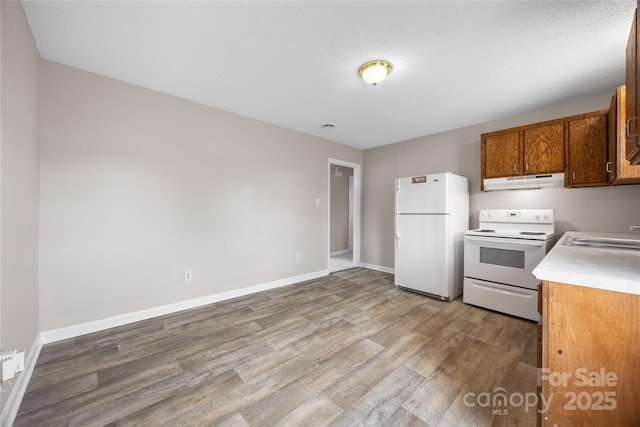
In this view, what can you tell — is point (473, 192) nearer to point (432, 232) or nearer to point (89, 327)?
point (432, 232)

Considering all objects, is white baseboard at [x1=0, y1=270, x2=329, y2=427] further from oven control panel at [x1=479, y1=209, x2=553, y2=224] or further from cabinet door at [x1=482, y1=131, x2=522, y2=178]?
cabinet door at [x1=482, y1=131, x2=522, y2=178]

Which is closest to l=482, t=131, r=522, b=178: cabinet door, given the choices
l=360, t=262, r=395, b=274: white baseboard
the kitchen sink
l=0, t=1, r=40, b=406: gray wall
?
the kitchen sink

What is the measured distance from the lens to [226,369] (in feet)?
5.85

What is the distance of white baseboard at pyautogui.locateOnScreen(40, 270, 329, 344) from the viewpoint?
2.14 metres

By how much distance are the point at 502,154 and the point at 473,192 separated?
706 millimetres

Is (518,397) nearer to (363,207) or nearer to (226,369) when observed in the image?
(226,369)

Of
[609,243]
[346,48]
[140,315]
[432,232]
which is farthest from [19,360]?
[609,243]

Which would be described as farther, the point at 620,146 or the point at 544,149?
the point at 544,149

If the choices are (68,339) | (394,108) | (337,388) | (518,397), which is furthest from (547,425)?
(68,339)

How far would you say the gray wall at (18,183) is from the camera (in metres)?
1.31

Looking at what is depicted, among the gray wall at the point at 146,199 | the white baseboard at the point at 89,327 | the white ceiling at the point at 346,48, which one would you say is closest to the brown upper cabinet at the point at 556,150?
the white ceiling at the point at 346,48

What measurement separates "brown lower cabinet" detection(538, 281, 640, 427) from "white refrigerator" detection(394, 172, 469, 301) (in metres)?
2.23

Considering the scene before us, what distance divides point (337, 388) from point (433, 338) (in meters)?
1.14

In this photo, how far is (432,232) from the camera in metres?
3.31
